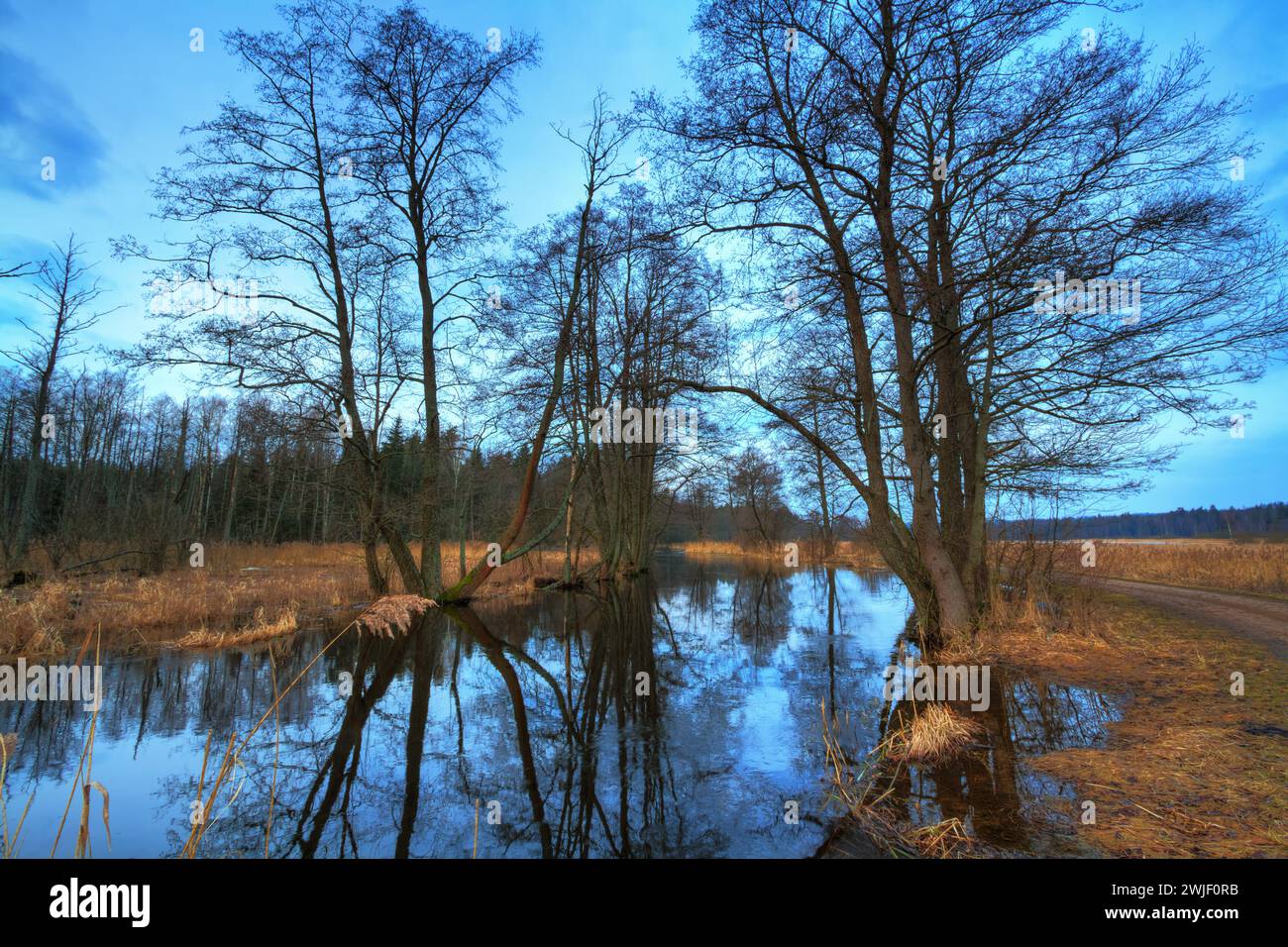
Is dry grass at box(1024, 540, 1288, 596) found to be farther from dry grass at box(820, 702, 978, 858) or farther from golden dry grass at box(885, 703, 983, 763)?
dry grass at box(820, 702, 978, 858)

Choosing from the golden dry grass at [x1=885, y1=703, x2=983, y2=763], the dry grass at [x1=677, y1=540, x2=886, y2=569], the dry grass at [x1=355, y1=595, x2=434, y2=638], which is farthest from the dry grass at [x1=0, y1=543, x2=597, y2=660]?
the dry grass at [x1=677, y1=540, x2=886, y2=569]

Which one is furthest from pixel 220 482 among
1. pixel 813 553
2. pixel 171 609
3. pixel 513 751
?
pixel 513 751

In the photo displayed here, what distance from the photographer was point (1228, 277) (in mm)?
7996

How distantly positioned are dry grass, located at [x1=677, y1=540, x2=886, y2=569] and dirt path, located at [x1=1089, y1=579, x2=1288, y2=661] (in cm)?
1183

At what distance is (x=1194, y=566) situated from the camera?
19.3 meters

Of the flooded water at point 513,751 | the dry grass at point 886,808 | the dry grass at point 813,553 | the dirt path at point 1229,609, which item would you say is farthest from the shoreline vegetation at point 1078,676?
the dry grass at point 813,553

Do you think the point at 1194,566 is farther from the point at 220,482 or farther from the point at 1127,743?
the point at 220,482

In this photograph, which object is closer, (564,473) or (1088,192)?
(1088,192)

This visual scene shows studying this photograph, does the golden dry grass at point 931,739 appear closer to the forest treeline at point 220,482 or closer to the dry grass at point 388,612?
the dry grass at point 388,612

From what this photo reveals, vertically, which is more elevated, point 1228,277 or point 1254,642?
point 1228,277
